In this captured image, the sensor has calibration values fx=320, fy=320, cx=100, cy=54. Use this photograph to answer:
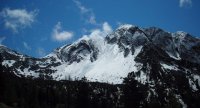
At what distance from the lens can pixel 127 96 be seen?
81688mm

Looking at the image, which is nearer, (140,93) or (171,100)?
(171,100)

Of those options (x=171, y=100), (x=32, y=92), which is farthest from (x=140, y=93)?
(x=32, y=92)

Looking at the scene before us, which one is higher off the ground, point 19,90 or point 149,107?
point 19,90

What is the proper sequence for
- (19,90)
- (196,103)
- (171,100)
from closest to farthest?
1. (171,100)
2. (19,90)
3. (196,103)

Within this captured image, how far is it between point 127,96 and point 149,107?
7341mm

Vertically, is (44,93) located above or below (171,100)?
above

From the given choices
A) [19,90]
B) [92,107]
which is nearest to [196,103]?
[92,107]

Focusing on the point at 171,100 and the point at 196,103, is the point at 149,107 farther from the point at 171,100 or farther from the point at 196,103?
the point at 196,103

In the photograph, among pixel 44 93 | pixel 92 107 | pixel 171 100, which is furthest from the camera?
pixel 44 93

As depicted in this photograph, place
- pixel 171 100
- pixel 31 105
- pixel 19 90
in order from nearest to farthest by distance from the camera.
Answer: pixel 171 100
pixel 31 105
pixel 19 90

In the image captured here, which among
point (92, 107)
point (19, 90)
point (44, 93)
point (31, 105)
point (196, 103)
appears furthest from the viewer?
point (196, 103)

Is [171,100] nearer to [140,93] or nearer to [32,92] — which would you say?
[140,93]

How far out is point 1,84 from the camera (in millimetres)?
81938

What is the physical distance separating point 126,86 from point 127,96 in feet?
8.77
